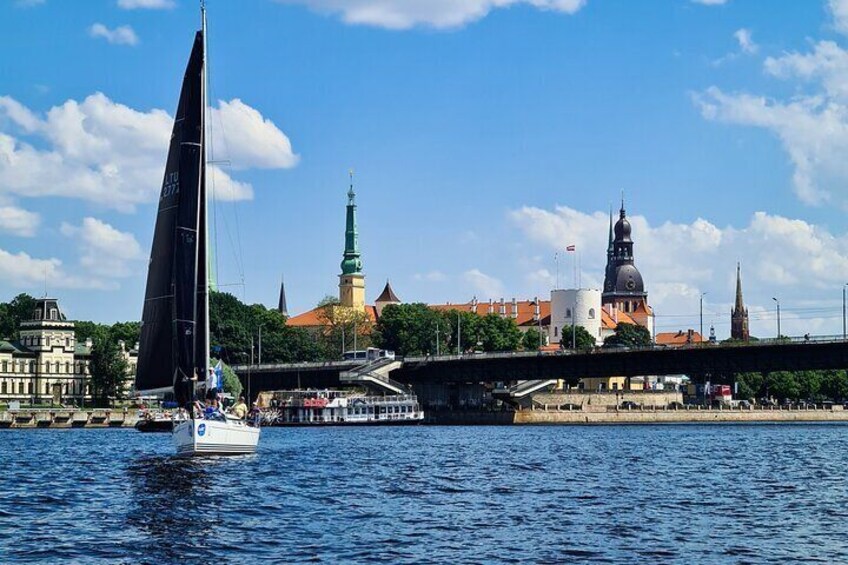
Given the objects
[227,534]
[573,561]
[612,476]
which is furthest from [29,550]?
[612,476]

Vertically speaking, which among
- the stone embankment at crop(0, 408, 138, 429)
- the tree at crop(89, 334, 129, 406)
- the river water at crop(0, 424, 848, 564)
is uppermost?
the tree at crop(89, 334, 129, 406)

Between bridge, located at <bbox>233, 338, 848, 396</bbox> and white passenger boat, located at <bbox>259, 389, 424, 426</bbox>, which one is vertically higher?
bridge, located at <bbox>233, 338, 848, 396</bbox>

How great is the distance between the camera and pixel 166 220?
244 ft

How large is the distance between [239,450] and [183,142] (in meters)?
16.0

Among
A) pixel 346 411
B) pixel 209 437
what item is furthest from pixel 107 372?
pixel 209 437

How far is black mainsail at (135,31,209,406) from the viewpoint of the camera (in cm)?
7238

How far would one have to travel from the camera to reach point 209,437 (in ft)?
235

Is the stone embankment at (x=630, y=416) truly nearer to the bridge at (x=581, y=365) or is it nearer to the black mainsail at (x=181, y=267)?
the bridge at (x=581, y=365)

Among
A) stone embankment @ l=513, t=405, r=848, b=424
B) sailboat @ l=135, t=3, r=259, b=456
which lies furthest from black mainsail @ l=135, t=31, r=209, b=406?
stone embankment @ l=513, t=405, r=848, b=424

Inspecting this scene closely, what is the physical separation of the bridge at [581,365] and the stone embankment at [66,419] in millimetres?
22622

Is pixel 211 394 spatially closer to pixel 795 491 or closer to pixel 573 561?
pixel 795 491

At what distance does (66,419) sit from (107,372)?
107ft

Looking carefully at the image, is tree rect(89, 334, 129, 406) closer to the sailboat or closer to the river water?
the river water

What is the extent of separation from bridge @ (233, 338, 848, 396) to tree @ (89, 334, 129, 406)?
51.6 ft
